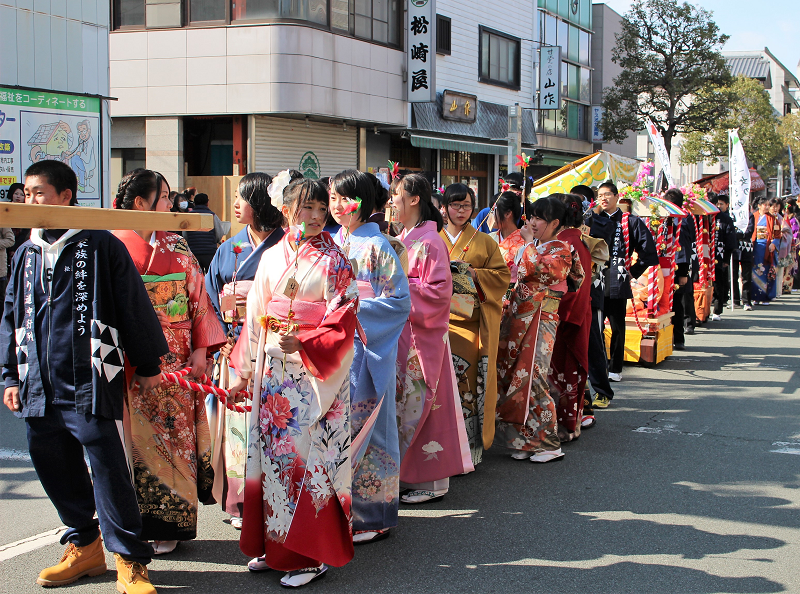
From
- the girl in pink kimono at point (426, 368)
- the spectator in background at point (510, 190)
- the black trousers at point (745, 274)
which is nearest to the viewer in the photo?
the girl in pink kimono at point (426, 368)

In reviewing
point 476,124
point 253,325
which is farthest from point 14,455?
point 476,124

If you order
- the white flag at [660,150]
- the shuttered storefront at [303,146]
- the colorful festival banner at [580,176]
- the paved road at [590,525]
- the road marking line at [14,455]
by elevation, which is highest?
the shuttered storefront at [303,146]

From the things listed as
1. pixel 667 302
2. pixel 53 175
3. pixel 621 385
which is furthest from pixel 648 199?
pixel 53 175

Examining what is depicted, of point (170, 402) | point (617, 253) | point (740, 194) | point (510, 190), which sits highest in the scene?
point (740, 194)

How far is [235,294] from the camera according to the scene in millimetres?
4023

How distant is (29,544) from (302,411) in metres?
1.68

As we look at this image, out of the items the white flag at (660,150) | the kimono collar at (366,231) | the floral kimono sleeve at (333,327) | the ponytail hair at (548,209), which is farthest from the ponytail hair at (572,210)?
the white flag at (660,150)

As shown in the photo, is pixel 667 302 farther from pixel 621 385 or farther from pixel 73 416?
pixel 73 416

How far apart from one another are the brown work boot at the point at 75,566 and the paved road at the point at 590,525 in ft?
0.17

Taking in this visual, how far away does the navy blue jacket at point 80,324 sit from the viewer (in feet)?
10.3

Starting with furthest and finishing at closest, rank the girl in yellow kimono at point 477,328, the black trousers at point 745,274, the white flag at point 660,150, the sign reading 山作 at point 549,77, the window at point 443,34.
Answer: the sign reading 山作 at point 549,77
the window at point 443,34
the black trousers at point 745,274
the white flag at point 660,150
the girl in yellow kimono at point 477,328

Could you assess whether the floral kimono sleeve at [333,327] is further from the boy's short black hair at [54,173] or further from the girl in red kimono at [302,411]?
the boy's short black hair at [54,173]

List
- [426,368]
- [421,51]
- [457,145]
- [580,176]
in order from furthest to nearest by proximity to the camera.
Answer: [457,145], [421,51], [580,176], [426,368]

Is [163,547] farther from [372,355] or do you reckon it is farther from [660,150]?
[660,150]
